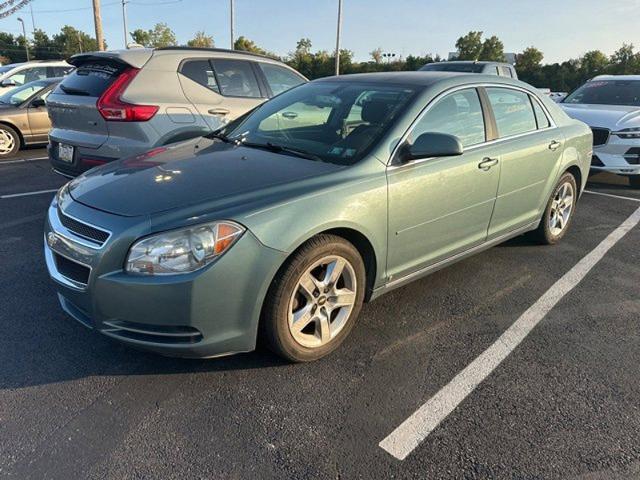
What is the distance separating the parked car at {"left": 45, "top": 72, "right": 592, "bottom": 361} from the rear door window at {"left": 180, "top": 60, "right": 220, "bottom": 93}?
1735mm

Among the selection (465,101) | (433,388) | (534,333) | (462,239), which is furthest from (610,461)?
(465,101)

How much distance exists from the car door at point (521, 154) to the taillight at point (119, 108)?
3.17 m

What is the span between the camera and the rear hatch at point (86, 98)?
4906mm

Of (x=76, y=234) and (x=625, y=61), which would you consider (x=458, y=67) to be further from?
(x=625, y=61)

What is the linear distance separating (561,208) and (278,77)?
3767mm

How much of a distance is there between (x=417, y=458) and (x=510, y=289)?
6.94 ft

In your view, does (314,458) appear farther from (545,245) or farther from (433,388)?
(545,245)

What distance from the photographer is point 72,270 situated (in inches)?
103

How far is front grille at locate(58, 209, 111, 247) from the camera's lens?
2.45 metres

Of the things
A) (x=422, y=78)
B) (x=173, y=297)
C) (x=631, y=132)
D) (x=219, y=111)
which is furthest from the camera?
(x=631, y=132)

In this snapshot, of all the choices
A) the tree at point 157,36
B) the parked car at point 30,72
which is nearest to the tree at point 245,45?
the tree at point 157,36

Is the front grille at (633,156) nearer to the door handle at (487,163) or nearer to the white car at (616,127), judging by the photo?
the white car at (616,127)

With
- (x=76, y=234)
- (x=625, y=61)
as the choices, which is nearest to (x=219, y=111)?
(x=76, y=234)

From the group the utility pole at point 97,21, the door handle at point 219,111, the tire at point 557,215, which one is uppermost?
the utility pole at point 97,21
